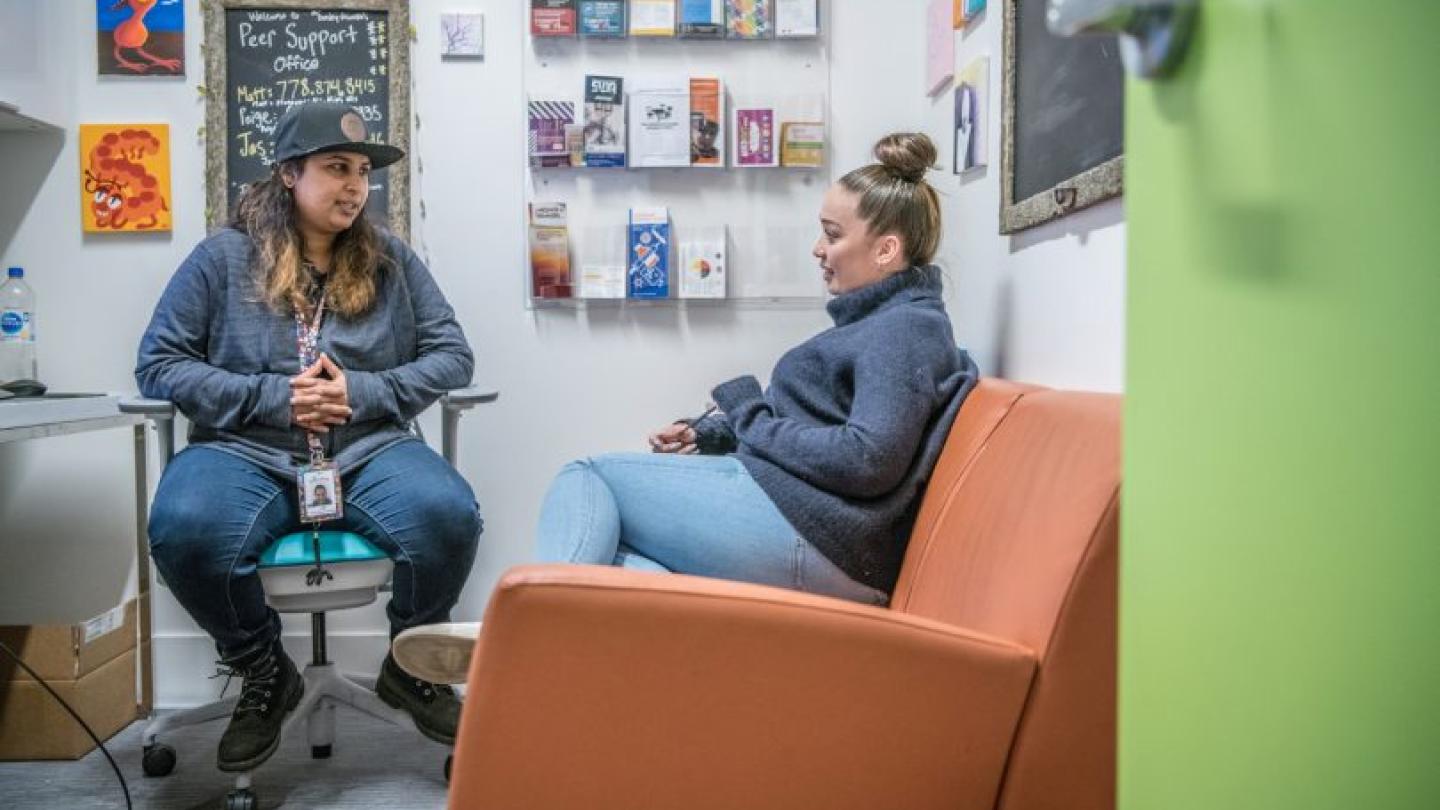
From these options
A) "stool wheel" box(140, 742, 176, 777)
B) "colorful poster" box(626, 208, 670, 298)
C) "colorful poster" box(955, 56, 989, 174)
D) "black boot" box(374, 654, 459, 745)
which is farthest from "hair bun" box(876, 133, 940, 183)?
"stool wheel" box(140, 742, 176, 777)

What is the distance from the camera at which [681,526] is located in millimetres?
1678

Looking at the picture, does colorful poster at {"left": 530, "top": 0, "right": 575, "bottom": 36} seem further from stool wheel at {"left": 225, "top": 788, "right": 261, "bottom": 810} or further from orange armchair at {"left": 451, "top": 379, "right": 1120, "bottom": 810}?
orange armchair at {"left": 451, "top": 379, "right": 1120, "bottom": 810}

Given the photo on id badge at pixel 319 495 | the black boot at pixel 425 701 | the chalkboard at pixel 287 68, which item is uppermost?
the chalkboard at pixel 287 68

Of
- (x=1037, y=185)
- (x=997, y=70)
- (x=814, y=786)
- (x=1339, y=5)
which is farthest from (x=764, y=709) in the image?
(x=997, y=70)

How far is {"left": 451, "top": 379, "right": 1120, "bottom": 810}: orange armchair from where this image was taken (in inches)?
38.3

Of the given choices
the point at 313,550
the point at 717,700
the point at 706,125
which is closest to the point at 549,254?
the point at 706,125

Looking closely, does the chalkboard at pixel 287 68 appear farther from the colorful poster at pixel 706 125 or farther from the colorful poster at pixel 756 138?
the colorful poster at pixel 756 138

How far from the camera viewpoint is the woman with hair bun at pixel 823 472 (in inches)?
62.6

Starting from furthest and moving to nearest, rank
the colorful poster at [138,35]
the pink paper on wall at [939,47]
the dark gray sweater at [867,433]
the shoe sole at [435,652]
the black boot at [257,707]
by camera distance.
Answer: the colorful poster at [138,35]
the pink paper on wall at [939,47]
the black boot at [257,707]
the dark gray sweater at [867,433]
the shoe sole at [435,652]

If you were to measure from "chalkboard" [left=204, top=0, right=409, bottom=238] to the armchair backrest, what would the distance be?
1897mm

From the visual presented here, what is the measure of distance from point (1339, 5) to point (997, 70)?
1.74 metres

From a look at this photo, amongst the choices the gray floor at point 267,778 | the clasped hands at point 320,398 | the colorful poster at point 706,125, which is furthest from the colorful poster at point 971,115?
the gray floor at point 267,778

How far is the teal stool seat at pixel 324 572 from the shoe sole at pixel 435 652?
0.67m

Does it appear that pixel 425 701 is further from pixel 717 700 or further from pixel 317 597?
pixel 717 700
